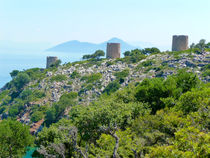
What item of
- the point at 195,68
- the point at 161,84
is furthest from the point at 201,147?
the point at 195,68

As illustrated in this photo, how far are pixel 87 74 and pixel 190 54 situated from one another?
93.7ft

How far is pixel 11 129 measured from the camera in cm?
3012

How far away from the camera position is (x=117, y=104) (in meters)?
23.3

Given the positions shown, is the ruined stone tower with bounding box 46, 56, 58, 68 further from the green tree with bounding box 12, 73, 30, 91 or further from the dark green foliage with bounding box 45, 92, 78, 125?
the dark green foliage with bounding box 45, 92, 78, 125

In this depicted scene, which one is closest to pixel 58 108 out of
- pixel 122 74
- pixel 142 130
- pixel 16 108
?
pixel 16 108

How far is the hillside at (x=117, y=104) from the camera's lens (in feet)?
56.1

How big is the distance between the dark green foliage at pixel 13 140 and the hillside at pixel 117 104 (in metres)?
4.26

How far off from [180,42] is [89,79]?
2718cm

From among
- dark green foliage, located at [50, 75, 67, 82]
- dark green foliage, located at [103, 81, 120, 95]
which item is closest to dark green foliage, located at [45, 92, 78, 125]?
dark green foliage, located at [103, 81, 120, 95]

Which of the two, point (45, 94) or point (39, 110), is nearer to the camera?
point (39, 110)

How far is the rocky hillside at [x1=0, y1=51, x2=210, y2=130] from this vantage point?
60344 mm

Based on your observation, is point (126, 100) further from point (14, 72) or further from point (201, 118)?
point (14, 72)

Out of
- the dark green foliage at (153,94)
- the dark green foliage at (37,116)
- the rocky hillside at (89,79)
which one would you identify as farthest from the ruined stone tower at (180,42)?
the dark green foliage at (153,94)

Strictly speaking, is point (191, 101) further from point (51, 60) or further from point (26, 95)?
point (51, 60)
